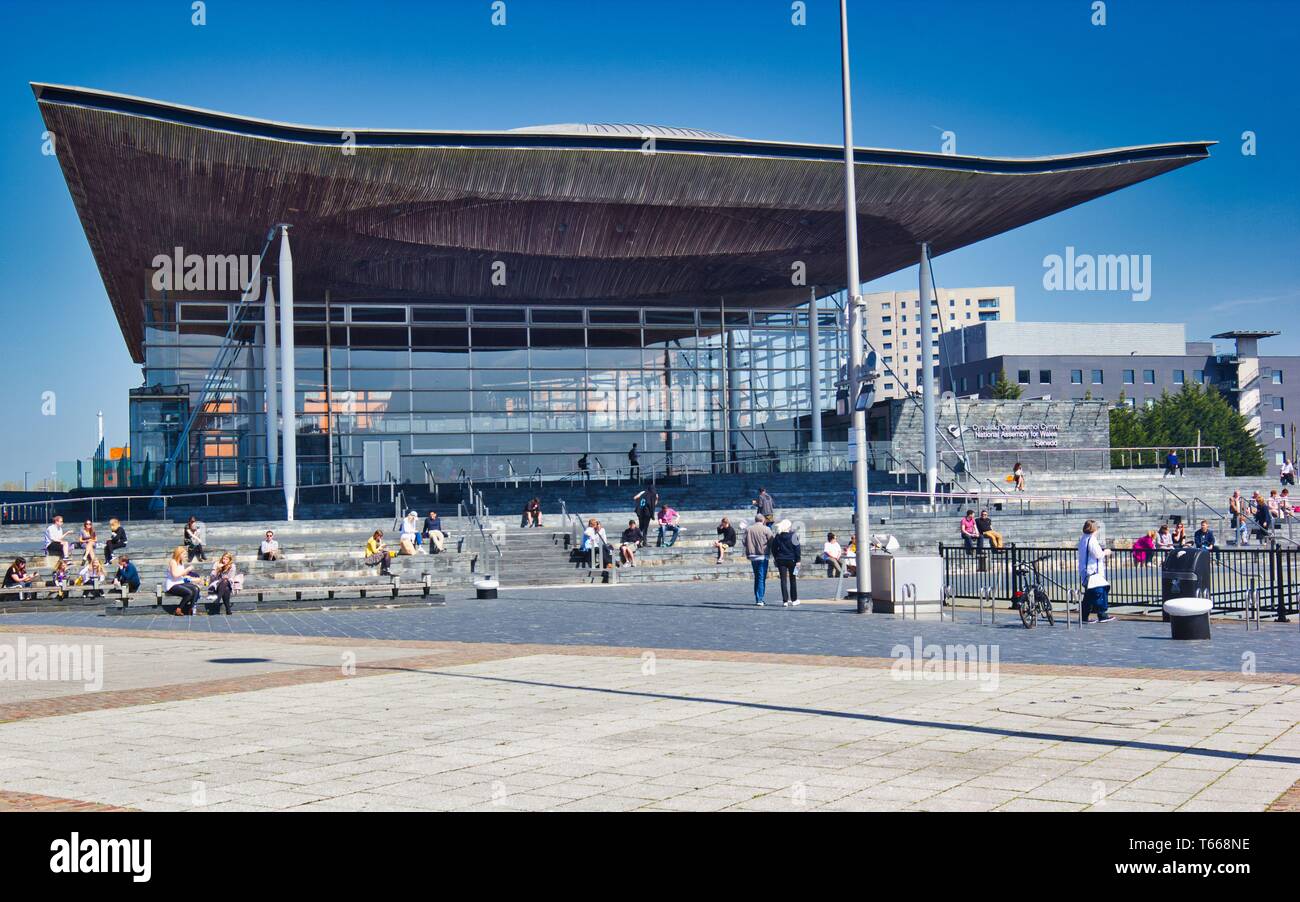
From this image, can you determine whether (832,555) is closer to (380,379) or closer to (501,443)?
(501,443)

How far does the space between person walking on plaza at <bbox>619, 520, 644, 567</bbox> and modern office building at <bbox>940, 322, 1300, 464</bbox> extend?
84.4 metres

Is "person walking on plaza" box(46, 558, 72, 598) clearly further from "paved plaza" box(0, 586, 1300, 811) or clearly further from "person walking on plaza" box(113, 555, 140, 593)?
"paved plaza" box(0, 586, 1300, 811)

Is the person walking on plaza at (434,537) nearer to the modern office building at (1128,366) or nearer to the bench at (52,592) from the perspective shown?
the bench at (52,592)

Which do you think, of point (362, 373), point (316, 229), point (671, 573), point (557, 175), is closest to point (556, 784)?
point (671, 573)

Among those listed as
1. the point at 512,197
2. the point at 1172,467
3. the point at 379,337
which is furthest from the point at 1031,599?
the point at 379,337

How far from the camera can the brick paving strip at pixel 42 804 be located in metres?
7.00

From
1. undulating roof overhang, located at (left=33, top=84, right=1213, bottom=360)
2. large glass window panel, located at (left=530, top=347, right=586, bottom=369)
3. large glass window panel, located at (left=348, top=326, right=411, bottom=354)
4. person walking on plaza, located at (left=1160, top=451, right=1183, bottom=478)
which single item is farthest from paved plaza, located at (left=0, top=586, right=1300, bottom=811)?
person walking on plaza, located at (left=1160, top=451, right=1183, bottom=478)

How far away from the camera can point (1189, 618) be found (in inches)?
632

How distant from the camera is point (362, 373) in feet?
168

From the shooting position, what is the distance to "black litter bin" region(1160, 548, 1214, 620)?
62.9 feet

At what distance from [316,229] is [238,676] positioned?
31.5 metres

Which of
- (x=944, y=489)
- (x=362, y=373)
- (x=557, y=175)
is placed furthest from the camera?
(x=362, y=373)

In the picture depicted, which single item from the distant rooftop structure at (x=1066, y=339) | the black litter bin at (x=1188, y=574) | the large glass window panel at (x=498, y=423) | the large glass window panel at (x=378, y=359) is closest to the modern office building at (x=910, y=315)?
the distant rooftop structure at (x=1066, y=339)
